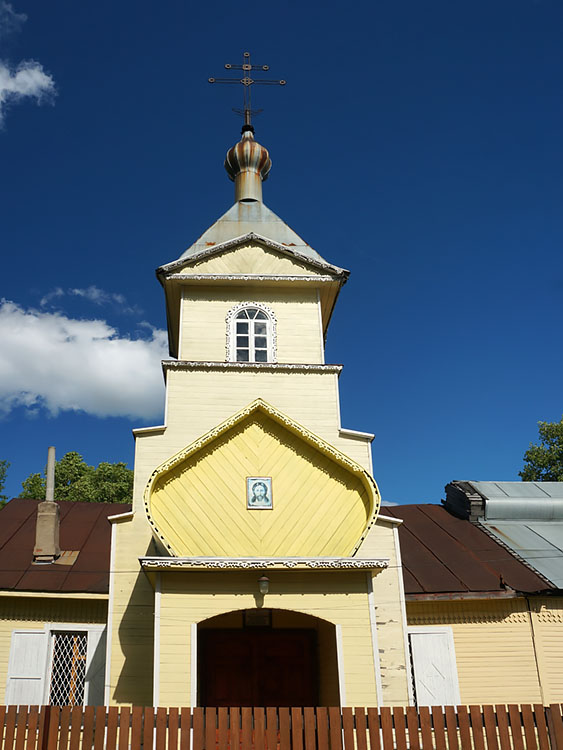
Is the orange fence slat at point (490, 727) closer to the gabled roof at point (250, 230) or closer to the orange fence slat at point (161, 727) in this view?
the orange fence slat at point (161, 727)

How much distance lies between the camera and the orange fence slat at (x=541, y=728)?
7688 mm

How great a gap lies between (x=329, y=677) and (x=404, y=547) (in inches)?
159

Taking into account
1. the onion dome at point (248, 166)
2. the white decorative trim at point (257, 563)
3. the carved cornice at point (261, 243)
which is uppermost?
the onion dome at point (248, 166)

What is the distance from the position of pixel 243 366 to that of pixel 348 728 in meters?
7.00

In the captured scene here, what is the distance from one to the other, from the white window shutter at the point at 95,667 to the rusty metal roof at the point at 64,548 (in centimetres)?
90

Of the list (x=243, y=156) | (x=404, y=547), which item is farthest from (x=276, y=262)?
(x=404, y=547)

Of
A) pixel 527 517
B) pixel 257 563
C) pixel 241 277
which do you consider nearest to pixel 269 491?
pixel 257 563

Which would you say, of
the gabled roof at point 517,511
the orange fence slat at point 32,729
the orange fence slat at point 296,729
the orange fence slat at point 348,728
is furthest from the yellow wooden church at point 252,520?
the gabled roof at point 517,511

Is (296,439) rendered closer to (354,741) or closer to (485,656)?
(354,741)

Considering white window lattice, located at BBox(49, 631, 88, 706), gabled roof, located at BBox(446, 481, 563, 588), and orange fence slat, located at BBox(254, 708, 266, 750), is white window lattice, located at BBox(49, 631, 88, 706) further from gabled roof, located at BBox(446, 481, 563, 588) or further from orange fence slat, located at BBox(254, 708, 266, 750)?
gabled roof, located at BBox(446, 481, 563, 588)

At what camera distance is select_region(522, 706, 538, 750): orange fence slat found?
301 inches

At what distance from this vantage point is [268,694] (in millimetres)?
10984

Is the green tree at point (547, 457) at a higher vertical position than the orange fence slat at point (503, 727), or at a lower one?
higher

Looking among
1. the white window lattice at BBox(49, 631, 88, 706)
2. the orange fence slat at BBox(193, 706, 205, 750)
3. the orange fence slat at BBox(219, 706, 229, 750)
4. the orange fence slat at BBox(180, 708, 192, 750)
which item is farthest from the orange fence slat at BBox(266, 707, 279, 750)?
the white window lattice at BBox(49, 631, 88, 706)
